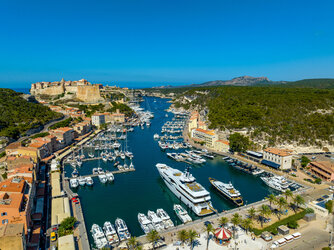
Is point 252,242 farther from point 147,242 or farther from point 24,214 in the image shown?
point 24,214

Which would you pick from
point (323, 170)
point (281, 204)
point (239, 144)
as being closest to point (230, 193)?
point (281, 204)

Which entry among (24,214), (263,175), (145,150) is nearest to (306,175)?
(263,175)

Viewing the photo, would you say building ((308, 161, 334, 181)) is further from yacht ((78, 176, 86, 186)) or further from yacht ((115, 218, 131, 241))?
yacht ((78, 176, 86, 186))

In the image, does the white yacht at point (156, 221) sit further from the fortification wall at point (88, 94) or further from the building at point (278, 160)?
the fortification wall at point (88, 94)

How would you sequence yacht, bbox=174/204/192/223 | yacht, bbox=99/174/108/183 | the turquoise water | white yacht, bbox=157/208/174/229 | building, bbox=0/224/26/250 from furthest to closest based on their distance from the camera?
1. yacht, bbox=99/174/108/183
2. the turquoise water
3. yacht, bbox=174/204/192/223
4. white yacht, bbox=157/208/174/229
5. building, bbox=0/224/26/250

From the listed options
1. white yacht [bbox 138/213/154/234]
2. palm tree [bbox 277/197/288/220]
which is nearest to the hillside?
white yacht [bbox 138/213/154/234]

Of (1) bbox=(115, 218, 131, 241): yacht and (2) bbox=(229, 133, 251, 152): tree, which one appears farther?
(2) bbox=(229, 133, 251, 152): tree

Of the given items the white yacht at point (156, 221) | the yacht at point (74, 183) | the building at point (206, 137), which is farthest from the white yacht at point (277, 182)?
the yacht at point (74, 183)
